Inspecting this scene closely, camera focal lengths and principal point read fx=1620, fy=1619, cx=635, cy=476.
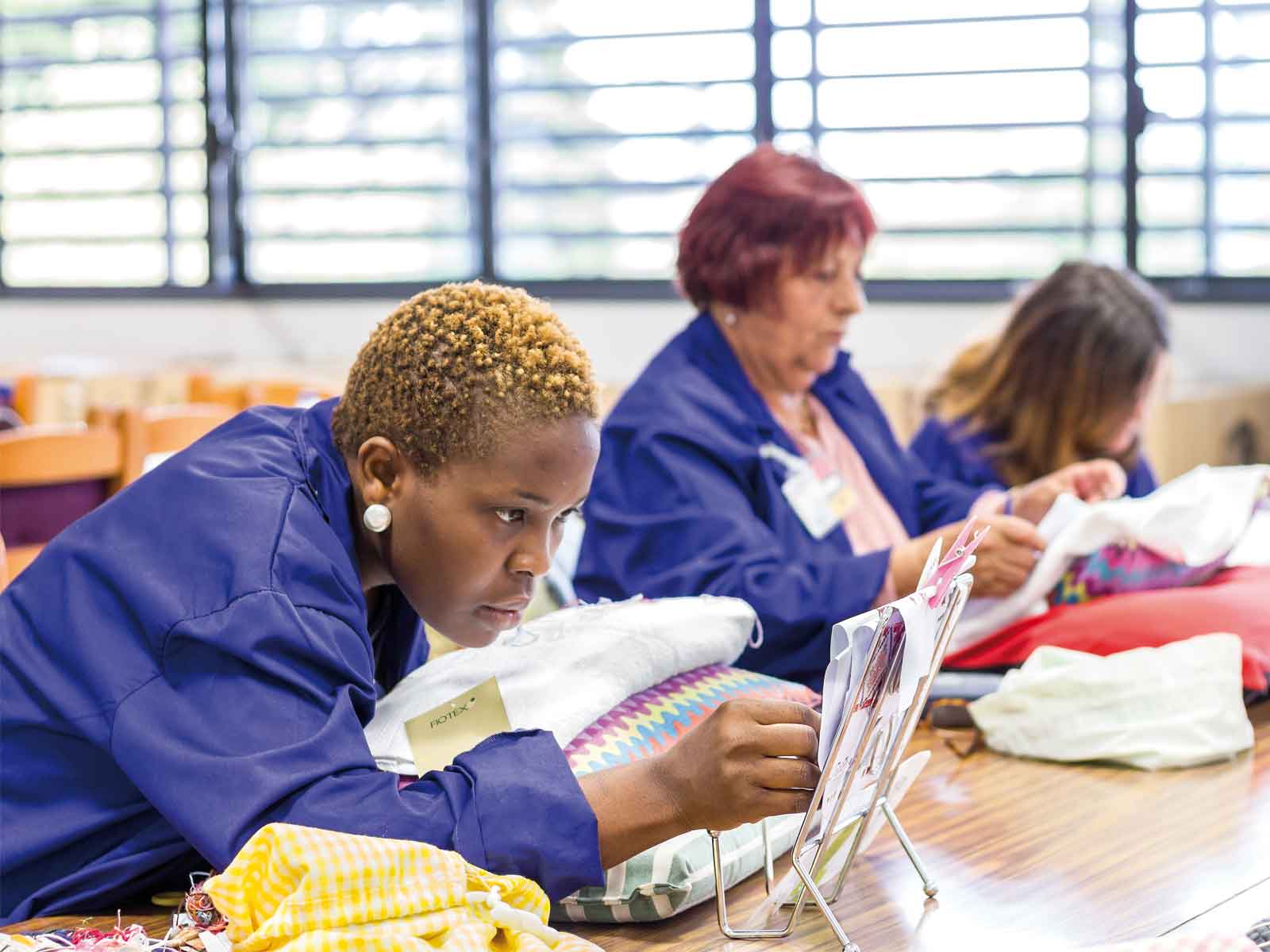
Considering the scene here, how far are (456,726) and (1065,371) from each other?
1.81m

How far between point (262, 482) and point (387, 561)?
0.15 meters

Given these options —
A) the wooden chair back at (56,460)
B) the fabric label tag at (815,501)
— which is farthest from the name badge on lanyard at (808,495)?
the wooden chair back at (56,460)

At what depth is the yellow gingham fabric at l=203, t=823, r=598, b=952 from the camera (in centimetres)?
111

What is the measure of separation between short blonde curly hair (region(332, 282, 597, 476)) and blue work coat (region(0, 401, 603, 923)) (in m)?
0.08

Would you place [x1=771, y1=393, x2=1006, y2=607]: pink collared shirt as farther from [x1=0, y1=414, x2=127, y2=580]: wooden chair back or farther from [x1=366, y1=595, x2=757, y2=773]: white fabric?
[x1=0, y1=414, x2=127, y2=580]: wooden chair back

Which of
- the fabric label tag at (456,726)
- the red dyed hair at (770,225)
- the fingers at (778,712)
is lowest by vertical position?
the fabric label tag at (456,726)

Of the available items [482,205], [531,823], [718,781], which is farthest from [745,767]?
[482,205]

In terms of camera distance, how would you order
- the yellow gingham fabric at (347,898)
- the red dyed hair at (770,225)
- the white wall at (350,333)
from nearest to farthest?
the yellow gingham fabric at (347,898) < the red dyed hair at (770,225) < the white wall at (350,333)

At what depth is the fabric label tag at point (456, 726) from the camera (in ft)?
4.63

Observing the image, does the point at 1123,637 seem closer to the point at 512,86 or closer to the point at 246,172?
the point at 512,86

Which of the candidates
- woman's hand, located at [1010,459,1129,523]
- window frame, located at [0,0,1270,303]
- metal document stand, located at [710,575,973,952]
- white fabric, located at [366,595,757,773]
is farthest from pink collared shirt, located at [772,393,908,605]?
window frame, located at [0,0,1270,303]

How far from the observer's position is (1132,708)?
1931 mm

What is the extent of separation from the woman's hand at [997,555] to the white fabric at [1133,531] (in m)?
0.04

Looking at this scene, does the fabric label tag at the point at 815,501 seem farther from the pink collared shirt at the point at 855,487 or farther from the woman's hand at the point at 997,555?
the woman's hand at the point at 997,555
